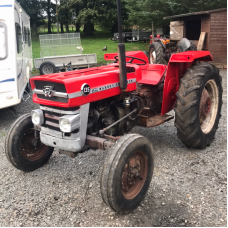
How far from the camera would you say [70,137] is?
2803 mm

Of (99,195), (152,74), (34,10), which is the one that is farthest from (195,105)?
(34,10)

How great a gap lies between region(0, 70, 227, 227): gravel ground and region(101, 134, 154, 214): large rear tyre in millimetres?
197

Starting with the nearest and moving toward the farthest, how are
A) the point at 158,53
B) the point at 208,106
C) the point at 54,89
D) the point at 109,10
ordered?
the point at 54,89
the point at 208,106
the point at 158,53
the point at 109,10

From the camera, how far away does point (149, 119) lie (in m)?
3.98

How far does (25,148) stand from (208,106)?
2.92m

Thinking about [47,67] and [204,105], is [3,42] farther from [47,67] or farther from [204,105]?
[47,67]

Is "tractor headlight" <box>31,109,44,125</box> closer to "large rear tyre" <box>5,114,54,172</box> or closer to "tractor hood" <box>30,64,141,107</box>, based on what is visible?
"tractor hood" <box>30,64,141,107</box>

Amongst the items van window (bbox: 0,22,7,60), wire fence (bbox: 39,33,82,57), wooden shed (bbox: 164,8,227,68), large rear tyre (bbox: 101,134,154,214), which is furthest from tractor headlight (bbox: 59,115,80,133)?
wire fence (bbox: 39,33,82,57)

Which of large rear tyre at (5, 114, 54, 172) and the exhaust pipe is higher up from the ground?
the exhaust pipe

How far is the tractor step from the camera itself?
151 inches

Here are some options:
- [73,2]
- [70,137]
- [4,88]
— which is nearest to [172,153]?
[70,137]

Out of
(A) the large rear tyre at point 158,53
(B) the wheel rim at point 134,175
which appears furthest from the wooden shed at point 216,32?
(B) the wheel rim at point 134,175

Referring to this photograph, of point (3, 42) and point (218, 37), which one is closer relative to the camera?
point (3, 42)

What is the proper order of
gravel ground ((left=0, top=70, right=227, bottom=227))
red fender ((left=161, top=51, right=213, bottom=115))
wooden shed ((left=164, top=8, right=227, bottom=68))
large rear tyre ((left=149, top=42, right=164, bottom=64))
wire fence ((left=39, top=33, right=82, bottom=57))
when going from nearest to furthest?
gravel ground ((left=0, top=70, right=227, bottom=227)) < red fender ((left=161, top=51, right=213, bottom=115)) < large rear tyre ((left=149, top=42, right=164, bottom=64)) < wooden shed ((left=164, top=8, right=227, bottom=68)) < wire fence ((left=39, top=33, right=82, bottom=57))
